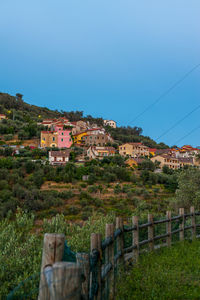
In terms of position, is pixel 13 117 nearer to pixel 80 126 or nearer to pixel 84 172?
pixel 80 126

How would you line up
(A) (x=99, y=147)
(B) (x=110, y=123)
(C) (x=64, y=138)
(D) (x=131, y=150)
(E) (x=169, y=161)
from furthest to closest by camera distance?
(B) (x=110, y=123), (C) (x=64, y=138), (D) (x=131, y=150), (A) (x=99, y=147), (E) (x=169, y=161)

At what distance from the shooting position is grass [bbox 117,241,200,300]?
476 cm

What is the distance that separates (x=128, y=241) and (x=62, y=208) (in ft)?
93.0

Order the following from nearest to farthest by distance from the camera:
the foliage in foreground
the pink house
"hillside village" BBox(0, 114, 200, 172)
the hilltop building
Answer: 1. the foliage in foreground
2. "hillside village" BBox(0, 114, 200, 172)
3. the hilltop building
4. the pink house

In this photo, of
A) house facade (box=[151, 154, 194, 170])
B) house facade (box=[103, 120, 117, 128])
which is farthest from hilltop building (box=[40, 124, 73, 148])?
house facade (box=[103, 120, 117, 128])

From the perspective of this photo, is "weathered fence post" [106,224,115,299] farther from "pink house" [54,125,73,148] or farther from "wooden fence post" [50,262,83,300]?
"pink house" [54,125,73,148]

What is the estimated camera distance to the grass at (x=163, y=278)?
15.6 ft

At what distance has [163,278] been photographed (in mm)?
5406

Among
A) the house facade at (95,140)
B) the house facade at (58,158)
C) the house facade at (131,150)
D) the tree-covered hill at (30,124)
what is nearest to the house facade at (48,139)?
the tree-covered hill at (30,124)

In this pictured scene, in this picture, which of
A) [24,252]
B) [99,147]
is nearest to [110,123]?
[99,147]

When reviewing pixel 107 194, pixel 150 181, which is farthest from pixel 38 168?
pixel 150 181

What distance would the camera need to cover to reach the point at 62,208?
3562cm

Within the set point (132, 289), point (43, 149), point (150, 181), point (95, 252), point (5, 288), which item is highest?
point (43, 149)

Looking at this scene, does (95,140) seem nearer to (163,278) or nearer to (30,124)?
(30,124)
